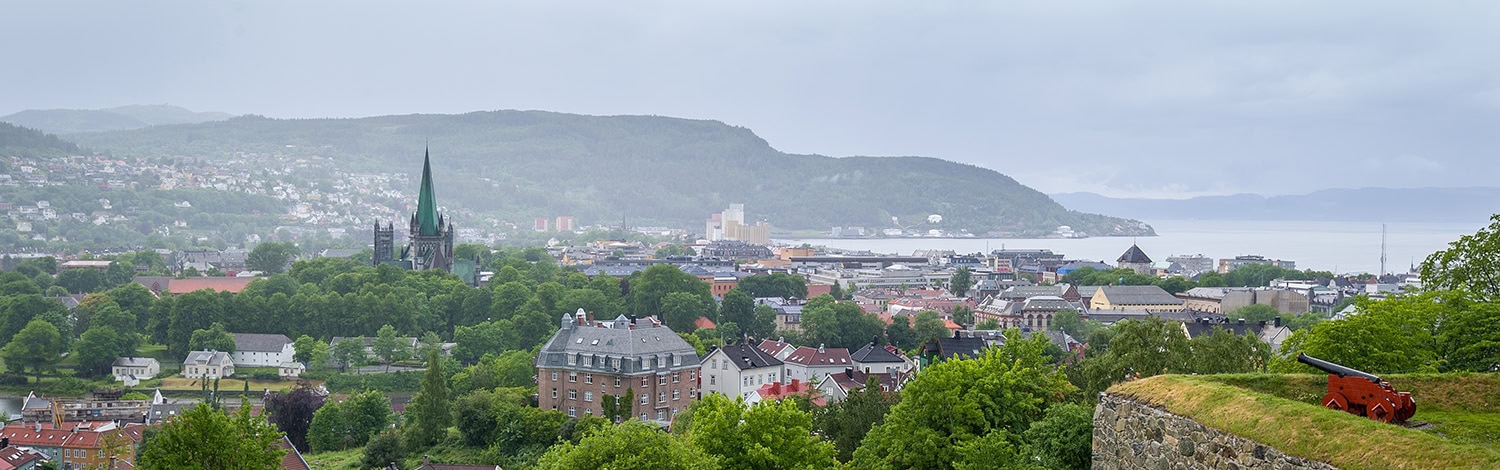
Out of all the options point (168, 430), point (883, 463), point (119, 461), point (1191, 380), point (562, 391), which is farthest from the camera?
point (562, 391)

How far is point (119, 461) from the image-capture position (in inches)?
1296

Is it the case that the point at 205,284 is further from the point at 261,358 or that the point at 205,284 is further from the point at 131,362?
the point at 131,362

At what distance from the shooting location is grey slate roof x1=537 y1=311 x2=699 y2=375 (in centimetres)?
3962

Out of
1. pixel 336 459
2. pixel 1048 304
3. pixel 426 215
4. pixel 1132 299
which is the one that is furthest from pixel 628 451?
pixel 426 215

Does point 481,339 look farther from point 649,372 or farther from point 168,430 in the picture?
point 168,430

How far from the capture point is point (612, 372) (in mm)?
39406

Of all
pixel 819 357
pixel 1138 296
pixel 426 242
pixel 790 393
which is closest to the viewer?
pixel 790 393

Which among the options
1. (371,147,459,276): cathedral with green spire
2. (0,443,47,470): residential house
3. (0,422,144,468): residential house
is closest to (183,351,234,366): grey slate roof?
(0,422,144,468): residential house

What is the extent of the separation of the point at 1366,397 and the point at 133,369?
204ft

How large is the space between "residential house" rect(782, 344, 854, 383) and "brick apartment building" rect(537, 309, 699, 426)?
5.65 metres

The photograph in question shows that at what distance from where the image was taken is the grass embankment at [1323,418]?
18.9 feet

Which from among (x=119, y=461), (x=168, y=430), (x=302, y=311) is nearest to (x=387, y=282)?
→ (x=302, y=311)

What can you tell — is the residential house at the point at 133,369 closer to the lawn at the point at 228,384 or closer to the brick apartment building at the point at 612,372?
the lawn at the point at 228,384

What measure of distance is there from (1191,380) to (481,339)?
53601 millimetres
